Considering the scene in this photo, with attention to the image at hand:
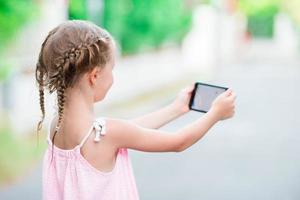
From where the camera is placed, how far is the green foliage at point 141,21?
6.86m

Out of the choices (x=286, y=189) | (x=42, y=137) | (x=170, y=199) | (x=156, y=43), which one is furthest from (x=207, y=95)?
(x=156, y=43)

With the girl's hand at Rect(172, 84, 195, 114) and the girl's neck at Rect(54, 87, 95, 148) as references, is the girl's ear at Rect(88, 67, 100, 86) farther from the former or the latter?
the girl's hand at Rect(172, 84, 195, 114)

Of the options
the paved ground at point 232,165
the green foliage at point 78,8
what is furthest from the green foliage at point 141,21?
the green foliage at point 78,8

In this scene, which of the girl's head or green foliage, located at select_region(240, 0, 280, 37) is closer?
the girl's head

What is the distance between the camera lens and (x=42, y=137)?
12.8 feet

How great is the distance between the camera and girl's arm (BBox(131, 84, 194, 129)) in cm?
134

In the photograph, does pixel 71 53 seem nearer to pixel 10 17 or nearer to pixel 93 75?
pixel 93 75

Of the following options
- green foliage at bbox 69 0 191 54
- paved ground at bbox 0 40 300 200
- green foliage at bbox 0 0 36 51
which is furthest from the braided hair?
green foliage at bbox 69 0 191 54

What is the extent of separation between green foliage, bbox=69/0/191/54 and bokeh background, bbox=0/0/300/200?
0.01 metres

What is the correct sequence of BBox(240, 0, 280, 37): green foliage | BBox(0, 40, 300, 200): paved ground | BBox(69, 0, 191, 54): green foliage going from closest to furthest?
BBox(0, 40, 300, 200): paved ground < BBox(69, 0, 191, 54): green foliage < BBox(240, 0, 280, 37): green foliage

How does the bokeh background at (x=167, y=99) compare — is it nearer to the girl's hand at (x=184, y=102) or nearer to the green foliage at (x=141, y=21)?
the green foliage at (x=141, y=21)

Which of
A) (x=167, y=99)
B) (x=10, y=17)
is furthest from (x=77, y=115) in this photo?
(x=167, y=99)

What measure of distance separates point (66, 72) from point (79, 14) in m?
3.96

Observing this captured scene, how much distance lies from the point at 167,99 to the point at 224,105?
5144mm
